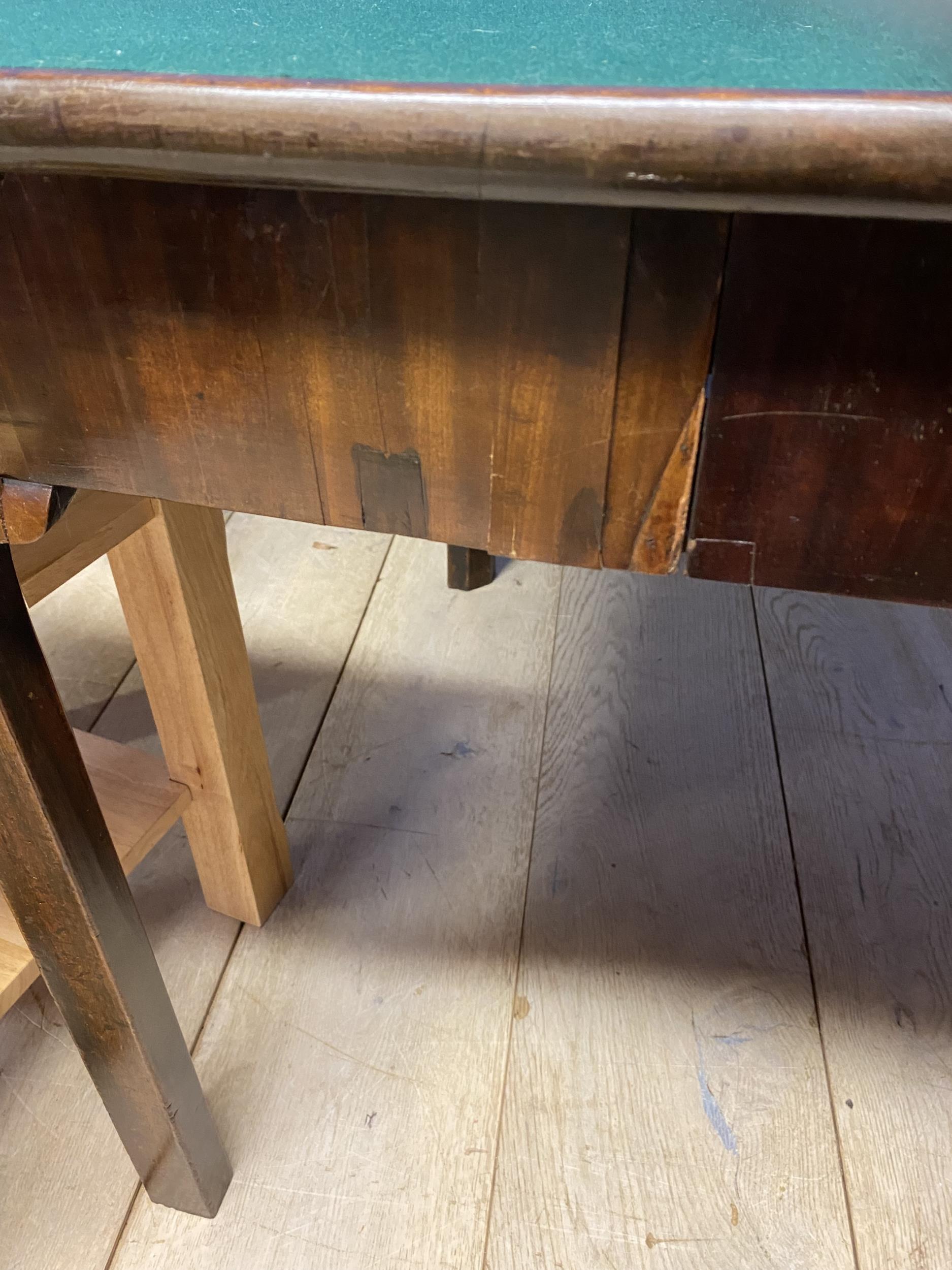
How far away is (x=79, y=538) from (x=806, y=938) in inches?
26.0

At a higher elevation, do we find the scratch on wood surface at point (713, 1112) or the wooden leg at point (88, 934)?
the wooden leg at point (88, 934)

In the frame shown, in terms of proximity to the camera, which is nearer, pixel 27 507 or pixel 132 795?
pixel 27 507

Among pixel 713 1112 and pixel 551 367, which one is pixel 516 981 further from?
pixel 551 367

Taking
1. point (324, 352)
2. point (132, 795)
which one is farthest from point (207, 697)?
point (324, 352)

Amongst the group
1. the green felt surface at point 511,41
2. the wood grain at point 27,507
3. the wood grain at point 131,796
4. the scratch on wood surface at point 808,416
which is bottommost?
the wood grain at point 131,796

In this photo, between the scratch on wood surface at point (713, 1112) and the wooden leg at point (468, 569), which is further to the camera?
the wooden leg at point (468, 569)

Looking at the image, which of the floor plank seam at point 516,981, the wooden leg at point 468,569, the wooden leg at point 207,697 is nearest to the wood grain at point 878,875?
the floor plank seam at point 516,981

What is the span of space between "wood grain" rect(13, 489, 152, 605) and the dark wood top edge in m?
0.36

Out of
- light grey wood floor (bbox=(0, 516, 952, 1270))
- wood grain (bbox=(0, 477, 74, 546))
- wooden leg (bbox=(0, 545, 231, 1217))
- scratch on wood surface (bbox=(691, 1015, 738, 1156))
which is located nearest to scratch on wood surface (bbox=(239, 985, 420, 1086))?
light grey wood floor (bbox=(0, 516, 952, 1270))

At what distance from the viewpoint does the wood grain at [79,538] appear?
1.84 feet

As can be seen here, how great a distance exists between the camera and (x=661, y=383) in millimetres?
254

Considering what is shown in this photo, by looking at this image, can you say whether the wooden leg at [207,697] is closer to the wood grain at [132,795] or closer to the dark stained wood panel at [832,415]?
the wood grain at [132,795]

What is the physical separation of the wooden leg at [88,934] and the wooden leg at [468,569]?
0.70 meters

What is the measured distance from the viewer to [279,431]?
0.98ft
